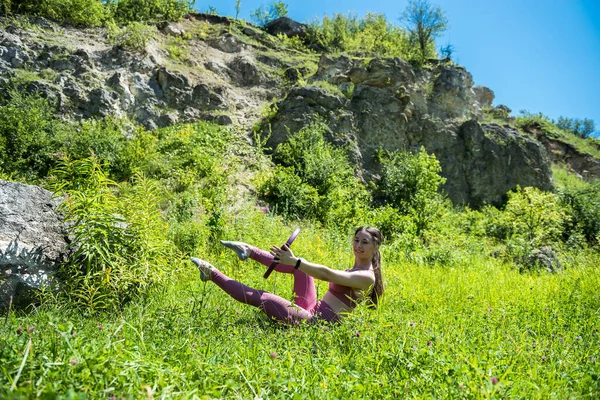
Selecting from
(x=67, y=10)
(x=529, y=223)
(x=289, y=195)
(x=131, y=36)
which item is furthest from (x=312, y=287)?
(x=67, y=10)

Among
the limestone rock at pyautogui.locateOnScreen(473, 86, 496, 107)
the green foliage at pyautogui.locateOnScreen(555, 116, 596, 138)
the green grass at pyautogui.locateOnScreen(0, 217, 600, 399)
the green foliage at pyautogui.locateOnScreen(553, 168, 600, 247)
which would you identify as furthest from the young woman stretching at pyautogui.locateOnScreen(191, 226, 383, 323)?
the green foliage at pyautogui.locateOnScreen(555, 116, 596, 138)

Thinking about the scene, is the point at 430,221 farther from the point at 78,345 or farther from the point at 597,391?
the point at 78,345

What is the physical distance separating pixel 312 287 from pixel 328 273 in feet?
2.33

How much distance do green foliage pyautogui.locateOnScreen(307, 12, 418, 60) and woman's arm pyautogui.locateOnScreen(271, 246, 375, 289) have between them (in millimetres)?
16029

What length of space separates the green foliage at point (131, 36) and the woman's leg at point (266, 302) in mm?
12101

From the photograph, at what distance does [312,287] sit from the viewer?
13.3ft

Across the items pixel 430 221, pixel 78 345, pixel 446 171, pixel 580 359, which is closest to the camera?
pixel 78 345

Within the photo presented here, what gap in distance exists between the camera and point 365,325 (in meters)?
2.89

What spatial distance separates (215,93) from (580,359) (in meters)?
12.8

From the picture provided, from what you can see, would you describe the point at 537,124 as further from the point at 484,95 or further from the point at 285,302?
the point at 285,302

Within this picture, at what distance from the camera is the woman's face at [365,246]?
151 inches

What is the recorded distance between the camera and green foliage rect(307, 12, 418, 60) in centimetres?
1817

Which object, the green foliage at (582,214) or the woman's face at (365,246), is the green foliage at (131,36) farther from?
the green foliage at (582,214)

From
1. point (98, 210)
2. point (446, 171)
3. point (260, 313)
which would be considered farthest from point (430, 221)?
point (98, 210)
